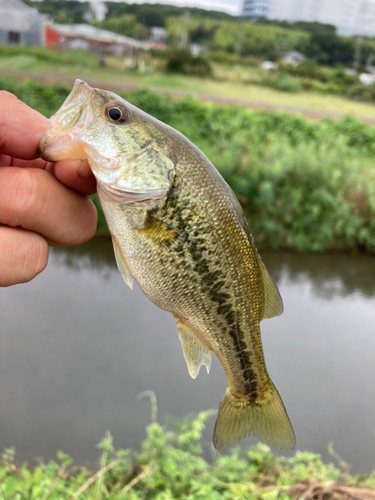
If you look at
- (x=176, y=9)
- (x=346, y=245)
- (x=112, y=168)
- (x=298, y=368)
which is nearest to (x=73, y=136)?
(x=112, y=168)

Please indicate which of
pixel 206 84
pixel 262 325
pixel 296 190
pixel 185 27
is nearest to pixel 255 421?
pixel 262 325

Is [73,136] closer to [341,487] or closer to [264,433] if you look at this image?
[264,433]

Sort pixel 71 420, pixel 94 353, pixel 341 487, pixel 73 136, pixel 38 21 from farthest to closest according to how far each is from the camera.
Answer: pixel 38 21
pixel 94 353
pixel 71 420
pixel 341 487
pixel 73 136

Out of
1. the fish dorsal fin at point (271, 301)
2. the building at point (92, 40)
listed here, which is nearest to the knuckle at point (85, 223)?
the fish dorsal fin at point (271, 301)

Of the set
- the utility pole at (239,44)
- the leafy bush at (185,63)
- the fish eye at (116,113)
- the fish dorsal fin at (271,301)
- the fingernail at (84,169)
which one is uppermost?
the utility pole at (239,44)

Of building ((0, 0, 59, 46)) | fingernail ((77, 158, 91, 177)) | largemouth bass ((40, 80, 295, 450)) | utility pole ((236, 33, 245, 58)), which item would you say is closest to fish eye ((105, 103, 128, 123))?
largemouth bass ((40, 80, 295, 450))

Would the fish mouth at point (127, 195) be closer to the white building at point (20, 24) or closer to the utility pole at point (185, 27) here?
the white building at point (20, 24)
